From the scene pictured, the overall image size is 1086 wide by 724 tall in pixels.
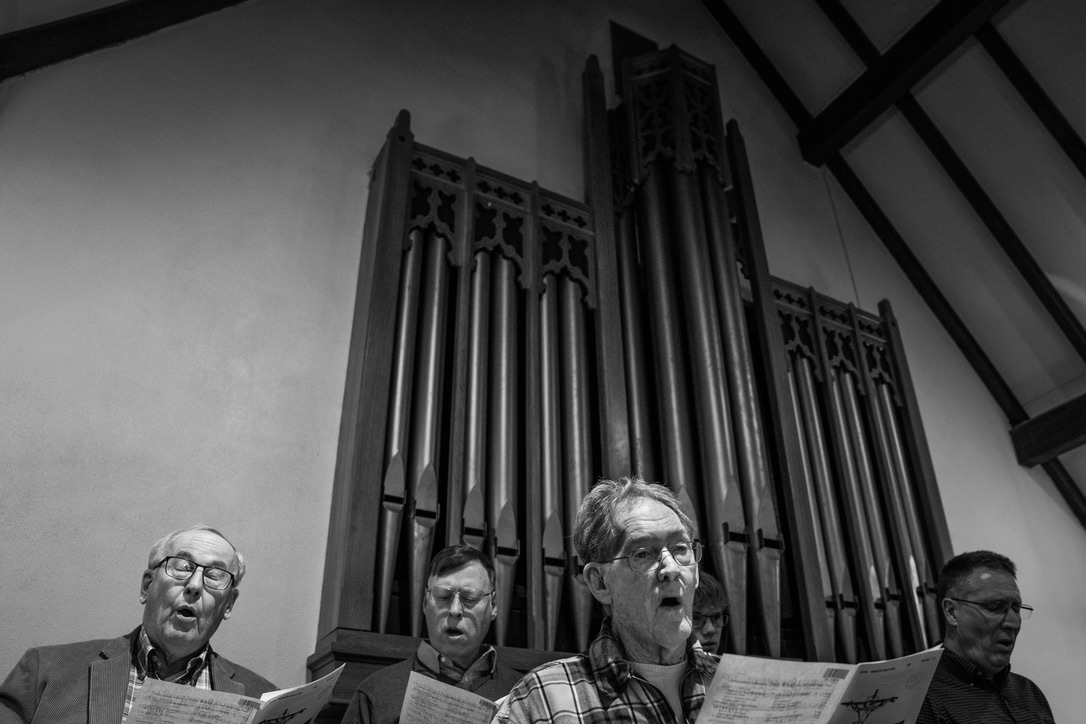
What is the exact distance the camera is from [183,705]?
1.53 metres

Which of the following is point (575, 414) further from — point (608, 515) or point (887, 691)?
point (887, 691)

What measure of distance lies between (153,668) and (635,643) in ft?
3.98

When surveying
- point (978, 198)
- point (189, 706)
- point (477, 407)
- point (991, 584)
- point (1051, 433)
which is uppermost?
point (978, 198)

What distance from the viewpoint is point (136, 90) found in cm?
336

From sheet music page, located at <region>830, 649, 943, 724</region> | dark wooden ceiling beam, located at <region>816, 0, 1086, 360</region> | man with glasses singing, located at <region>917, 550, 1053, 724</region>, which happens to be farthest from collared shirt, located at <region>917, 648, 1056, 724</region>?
dark wooden ceiling beam, located at <region>816, 0, 1086, 360</region>

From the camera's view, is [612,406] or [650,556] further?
[612,406]

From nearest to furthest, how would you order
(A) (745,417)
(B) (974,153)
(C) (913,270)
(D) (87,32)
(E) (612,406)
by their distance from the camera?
(D) (87,32) < (E) (612,406) < (A) (745,417) < (B) (974,153) < (C) (913,270)

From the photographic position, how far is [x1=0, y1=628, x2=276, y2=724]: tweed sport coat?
1.86 m

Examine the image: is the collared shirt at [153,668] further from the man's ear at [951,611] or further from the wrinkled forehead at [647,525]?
the man's ear at [951,611]

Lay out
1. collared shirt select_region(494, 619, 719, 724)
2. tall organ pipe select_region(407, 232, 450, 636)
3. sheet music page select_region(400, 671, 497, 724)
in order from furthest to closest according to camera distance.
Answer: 1. tall organ pipe select_region(407, 232, 450, 636)
2. sheet music page select_region(400, 671, 497, 724)
3. collared shirt select_region(494, 619, 719, 724)

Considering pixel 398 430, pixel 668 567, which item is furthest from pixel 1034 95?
pixel 668 567

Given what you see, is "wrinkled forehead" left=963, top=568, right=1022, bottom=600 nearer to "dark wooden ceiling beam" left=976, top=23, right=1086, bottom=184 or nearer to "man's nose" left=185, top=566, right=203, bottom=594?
"man's nose" left=185, top=566, right=203, bottom=594

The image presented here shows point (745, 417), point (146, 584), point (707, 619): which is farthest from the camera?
point (745, 417)

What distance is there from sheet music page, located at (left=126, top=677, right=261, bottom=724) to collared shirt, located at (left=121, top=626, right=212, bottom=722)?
480 mm
